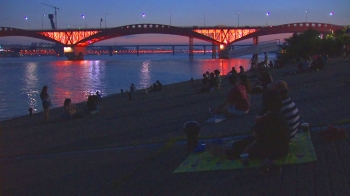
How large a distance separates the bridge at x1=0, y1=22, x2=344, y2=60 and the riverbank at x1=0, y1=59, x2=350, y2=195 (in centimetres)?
8688

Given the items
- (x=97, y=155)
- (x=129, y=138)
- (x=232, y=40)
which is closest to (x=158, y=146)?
(x=97, y=155)

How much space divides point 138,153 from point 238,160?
7.81 feet

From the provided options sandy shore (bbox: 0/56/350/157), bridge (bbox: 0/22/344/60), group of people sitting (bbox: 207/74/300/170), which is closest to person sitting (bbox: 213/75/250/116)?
sandy shore (bbox: 0/56/350/157)

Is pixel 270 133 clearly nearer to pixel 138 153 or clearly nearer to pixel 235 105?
pixel 138 153

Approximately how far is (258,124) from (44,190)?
343 cm

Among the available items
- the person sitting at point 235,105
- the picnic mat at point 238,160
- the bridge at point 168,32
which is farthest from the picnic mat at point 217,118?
the bridge at point 168,32

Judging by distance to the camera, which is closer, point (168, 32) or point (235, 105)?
point (235, 105)

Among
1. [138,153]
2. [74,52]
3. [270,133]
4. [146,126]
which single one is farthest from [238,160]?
[74,52]

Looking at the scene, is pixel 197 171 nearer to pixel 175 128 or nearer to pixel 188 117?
pixel 175 128

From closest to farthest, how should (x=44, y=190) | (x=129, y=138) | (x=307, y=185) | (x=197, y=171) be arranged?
(x=307, y=185) < (x=197, y=171) < (x=44, y=190) < (x=129, y=138)

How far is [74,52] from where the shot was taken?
121 meters

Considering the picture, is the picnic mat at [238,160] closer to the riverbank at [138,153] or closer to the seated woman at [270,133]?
the riverbank at [138,153]

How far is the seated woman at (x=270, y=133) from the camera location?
4.78m

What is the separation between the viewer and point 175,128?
9.91m
